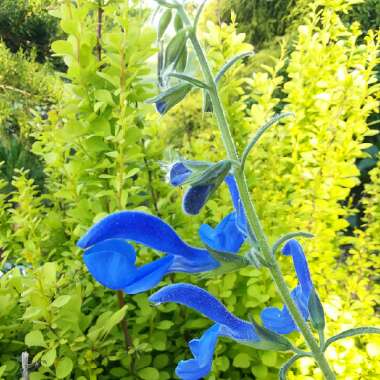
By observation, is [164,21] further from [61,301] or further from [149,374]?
[149,374]

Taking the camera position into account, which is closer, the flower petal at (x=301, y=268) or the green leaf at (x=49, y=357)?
the flower petal at (x=301, y=268)

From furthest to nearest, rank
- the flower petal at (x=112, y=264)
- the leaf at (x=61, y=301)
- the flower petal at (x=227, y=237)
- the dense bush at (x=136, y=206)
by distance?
the dense bush at (x=136, y=206) < the leaf at (x=61, y=301) < the flower petal at (x=227, y=237) < the flower petal at (x=112, y=264)

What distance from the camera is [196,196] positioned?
2.16 feet

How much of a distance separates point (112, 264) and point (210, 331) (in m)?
0.21

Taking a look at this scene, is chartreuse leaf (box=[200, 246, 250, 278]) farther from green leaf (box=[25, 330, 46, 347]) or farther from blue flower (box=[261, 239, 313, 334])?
green leaf (box=[25, 330, 46, 347])

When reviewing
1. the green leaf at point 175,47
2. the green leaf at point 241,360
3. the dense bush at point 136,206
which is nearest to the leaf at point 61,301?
the dense bush at point 136,206

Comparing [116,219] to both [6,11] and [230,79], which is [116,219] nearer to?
[230,79]

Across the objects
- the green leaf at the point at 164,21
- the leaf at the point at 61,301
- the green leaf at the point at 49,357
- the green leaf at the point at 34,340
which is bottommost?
the green leaf at the point at 49,357

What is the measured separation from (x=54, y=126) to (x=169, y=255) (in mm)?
1286

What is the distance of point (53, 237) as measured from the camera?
1.81 metres

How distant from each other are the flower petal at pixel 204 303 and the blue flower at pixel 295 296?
0.24 feet

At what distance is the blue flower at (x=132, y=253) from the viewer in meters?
0.61

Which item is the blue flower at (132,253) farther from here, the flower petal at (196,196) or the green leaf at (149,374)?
the green leaf at (149,374)

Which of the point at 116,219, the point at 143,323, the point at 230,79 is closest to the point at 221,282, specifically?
the point at 143,323
